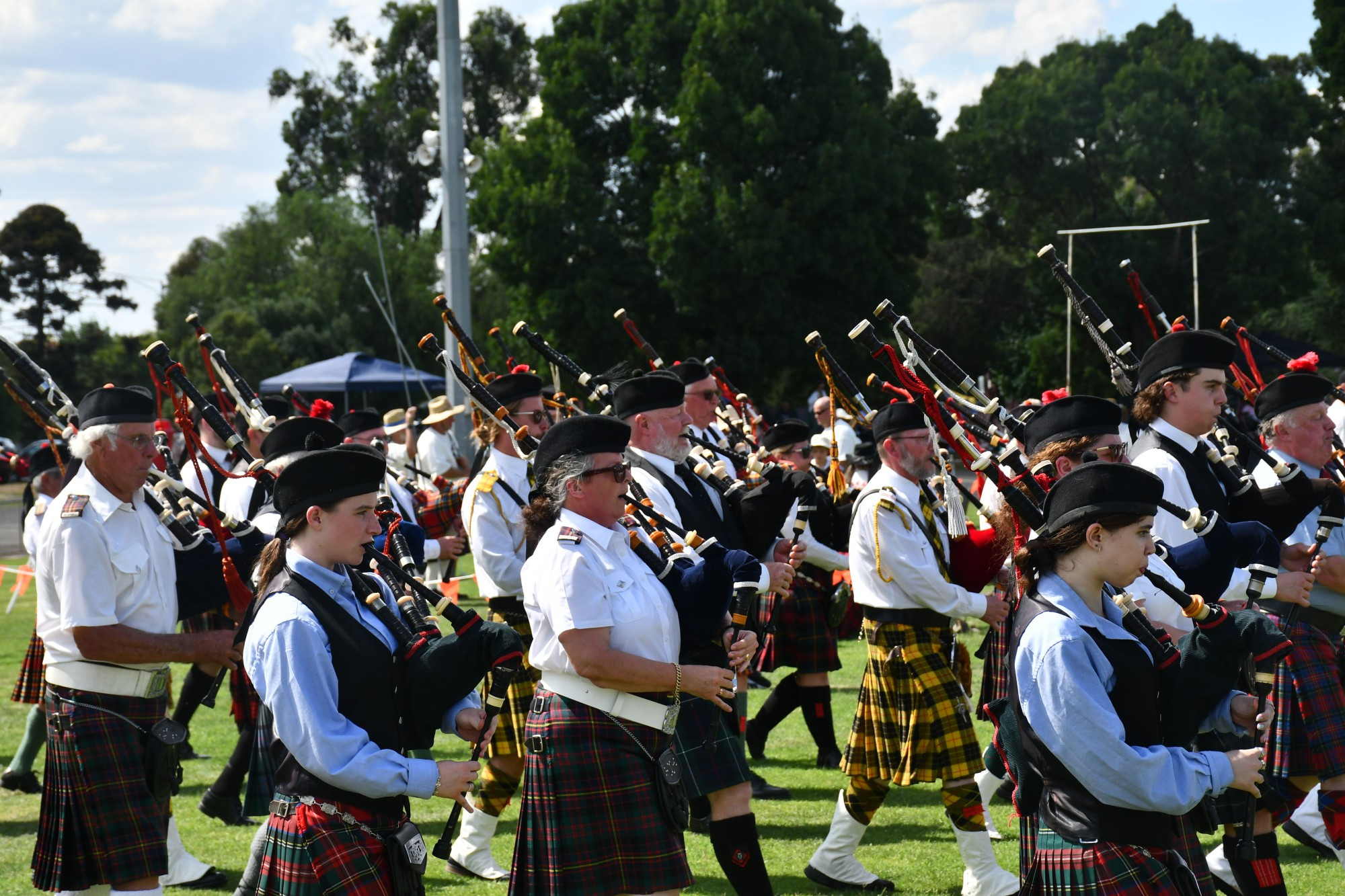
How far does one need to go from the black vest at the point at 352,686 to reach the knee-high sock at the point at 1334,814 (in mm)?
3170

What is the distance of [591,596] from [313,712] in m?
0.86

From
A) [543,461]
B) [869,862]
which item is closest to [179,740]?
[543,461]

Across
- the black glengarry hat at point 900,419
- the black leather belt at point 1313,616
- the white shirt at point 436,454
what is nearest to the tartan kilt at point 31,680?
the black glengarry hat at point 900,419

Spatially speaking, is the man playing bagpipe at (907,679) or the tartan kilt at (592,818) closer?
the tartan kilt at (592,818)

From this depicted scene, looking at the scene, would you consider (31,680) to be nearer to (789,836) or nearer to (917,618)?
(789,836)

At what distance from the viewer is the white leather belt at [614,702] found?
338 cm

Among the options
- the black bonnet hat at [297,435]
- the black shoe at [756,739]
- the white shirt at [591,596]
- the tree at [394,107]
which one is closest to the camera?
the white shirt at [591,596]

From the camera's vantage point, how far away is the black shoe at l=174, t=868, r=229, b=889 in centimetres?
485

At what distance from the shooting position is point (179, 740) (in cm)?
375

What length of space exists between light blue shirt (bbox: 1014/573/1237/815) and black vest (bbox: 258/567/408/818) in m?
1.28

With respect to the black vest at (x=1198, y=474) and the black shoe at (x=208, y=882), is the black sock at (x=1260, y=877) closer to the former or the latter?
the black vest at (x=1198, y=474)

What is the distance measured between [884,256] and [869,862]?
54.6 ft

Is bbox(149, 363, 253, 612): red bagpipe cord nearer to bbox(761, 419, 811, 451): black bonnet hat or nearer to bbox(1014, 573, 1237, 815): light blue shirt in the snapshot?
bbox(1014, 573, 1237, 815): light blue shirt

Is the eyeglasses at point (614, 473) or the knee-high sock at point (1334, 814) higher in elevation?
the eyeglasses at point (614, 473)
